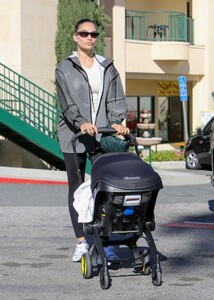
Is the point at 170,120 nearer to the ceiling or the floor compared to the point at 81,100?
nearer to the ceiling

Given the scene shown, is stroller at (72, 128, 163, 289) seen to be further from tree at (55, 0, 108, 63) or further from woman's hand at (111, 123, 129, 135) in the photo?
tree at (55, 0, 108, 63)

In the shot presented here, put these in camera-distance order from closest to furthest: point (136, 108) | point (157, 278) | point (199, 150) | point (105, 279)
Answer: point (105, 279) → point (157, 278) → point (199, 150) → point (136, 108)

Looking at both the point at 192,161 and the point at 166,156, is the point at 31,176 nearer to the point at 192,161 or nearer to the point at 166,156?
the point at 192,161

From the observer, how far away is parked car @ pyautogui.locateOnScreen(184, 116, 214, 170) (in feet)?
79.4

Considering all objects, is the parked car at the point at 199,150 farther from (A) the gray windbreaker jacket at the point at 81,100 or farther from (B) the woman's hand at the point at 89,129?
(B) the woman's hand at the point at 89,129

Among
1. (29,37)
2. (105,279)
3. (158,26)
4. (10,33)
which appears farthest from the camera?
(158,26)

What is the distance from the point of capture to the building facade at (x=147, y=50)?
76.0 ft

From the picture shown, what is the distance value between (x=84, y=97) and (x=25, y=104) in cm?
1125

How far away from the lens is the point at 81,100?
841 centimetres

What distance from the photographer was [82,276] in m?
8.10

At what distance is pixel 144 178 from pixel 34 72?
16345 millimetres

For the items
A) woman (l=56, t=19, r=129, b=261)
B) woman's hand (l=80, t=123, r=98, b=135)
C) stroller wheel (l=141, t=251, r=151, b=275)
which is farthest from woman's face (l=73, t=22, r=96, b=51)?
stroller wheel (l=141, t=251, r=151, b=275)

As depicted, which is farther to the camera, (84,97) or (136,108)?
(136,108)

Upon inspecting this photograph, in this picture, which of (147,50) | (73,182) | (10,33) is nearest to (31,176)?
(10,33)
